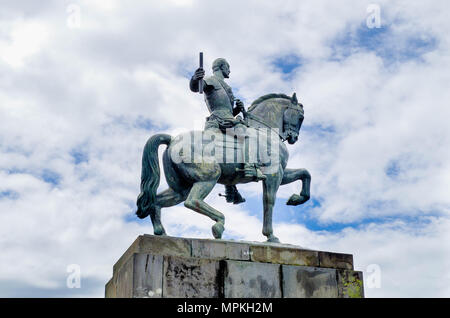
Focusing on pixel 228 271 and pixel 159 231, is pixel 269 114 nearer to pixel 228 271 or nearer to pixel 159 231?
pixel 159 231

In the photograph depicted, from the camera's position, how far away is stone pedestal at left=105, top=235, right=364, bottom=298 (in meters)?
8.73

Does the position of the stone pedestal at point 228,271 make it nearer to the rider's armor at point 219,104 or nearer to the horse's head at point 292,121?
the rider's armor at point 219,104

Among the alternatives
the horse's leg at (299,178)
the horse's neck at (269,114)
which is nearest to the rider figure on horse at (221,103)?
the horse's neck at (269,114)

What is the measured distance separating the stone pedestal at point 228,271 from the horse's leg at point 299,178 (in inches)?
61.5

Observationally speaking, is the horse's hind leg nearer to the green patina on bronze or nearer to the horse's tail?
the green patina on bronze

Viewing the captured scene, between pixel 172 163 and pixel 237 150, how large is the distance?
1.18 metres

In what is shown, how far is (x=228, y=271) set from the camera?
9.12 metres

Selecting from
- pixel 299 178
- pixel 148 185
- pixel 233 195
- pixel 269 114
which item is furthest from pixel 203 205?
pixel 269 114

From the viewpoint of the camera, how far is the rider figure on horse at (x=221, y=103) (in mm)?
11018

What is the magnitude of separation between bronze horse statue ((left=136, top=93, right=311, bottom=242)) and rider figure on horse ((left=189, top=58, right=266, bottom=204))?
0.26 m

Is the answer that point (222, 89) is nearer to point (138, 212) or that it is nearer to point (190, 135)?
point (190, 135)

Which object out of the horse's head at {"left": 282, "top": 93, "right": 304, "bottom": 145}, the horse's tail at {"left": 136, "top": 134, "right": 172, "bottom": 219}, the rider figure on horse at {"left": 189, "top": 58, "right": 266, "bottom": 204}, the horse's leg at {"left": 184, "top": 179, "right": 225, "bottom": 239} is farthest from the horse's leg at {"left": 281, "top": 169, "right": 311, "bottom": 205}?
the horse's tail at {"left": 136, "top": 134, "right": 172, "bottom": 219}
